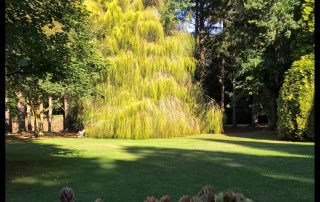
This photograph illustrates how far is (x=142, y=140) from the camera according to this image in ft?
62.4

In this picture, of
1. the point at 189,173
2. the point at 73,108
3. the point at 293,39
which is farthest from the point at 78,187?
the point at 293,39

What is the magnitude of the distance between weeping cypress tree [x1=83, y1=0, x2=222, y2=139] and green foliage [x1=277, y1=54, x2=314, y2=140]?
4709 millimetres

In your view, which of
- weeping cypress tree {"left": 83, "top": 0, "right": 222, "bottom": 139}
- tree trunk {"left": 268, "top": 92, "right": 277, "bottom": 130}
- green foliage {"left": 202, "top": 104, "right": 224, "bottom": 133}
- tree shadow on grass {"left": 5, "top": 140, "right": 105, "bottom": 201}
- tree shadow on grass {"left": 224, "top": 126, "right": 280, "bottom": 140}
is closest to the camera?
tree shadow on grass {"left": 5, "top": 140, "right": 105, "bottom": 201}

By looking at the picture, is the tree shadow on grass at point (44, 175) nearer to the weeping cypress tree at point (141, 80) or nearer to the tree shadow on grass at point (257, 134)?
the weeping cypress tree at point (141, 80)

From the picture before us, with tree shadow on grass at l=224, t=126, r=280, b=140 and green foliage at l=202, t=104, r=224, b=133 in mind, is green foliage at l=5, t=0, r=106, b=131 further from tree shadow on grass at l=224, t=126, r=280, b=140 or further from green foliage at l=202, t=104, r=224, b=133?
tree shadow on grass at l=224, t=126, r=280, b=140

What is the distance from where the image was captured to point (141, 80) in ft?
66.7

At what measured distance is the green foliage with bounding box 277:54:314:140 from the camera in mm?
16953

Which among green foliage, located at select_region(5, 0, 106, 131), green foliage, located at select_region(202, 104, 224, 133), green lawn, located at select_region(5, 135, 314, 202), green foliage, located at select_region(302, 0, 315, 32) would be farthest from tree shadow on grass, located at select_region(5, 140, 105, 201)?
green foliage, located at select_region(202, 104, 224, 133)

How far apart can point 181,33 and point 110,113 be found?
19.7ft

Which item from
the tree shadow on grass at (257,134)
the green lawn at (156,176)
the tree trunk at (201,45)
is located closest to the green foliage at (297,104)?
the tree shadow on grass at (257,134)

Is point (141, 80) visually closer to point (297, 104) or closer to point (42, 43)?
point (297, 104)

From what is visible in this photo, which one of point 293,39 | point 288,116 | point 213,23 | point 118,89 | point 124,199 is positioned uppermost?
point 213,23

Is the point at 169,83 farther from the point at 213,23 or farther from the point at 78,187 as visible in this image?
the point at 78,187

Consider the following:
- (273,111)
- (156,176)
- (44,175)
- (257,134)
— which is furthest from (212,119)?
(44,175)
